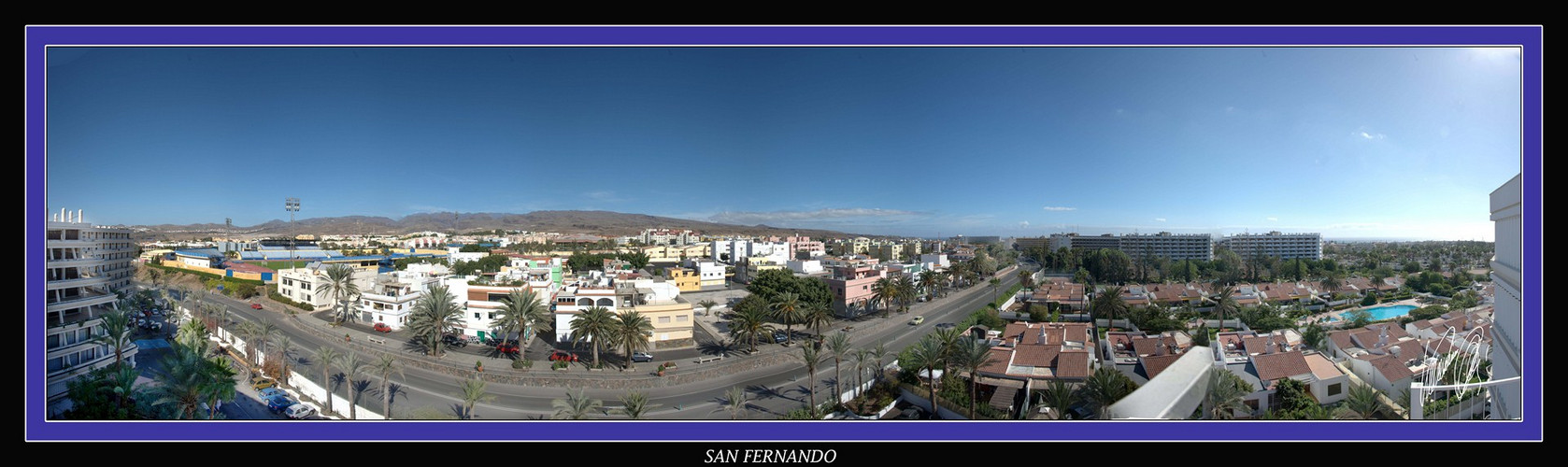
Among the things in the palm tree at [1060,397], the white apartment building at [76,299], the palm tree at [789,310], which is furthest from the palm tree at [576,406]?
the palm tree at [1060,397]

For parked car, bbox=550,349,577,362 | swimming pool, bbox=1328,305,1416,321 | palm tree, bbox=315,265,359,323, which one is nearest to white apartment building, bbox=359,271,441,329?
palm tree, bbox=315,265,359,323

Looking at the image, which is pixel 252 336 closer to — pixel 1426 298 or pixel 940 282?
pixel 940 282

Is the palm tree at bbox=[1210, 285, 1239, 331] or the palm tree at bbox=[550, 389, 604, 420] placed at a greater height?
the palm tree at bbox=[1210, 285, 1239, 331]

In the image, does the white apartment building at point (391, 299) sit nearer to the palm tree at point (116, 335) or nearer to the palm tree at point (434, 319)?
the palm tree at point (434, 319)

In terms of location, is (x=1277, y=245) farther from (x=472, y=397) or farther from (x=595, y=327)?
(x=472, y=397)

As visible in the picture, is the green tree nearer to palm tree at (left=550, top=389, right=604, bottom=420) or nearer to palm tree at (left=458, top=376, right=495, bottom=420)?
palm tree at (left=550, top=389, right=604, bottom=420)
